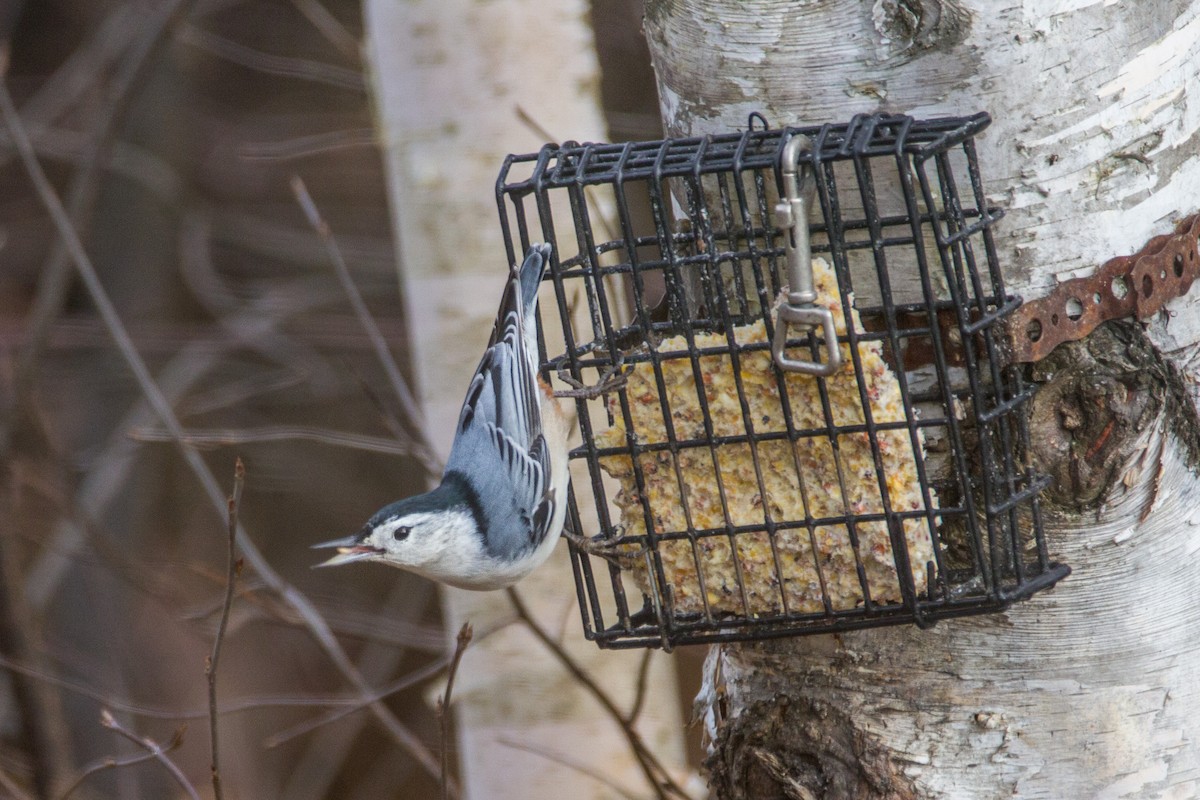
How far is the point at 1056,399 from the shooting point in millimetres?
1911

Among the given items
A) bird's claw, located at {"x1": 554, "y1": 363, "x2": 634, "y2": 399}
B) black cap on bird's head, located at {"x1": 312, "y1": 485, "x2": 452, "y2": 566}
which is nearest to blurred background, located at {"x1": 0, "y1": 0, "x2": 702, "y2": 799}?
black cap on bird's head, located at {"x1": 312, "y1": 485, "x2": 452, "y2": 566}

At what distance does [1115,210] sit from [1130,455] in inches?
14.8

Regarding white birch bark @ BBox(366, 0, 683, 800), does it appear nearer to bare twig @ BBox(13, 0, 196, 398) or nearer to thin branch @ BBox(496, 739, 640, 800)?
thin branch @ BBox(496, 739, 640, 800)

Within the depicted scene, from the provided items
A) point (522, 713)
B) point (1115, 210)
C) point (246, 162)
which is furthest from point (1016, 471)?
point (246, 162)

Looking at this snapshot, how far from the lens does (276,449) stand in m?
8.00

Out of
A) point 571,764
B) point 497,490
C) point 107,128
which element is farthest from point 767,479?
point 107,128

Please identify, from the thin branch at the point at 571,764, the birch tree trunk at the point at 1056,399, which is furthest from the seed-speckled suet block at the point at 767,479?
the thin branch at the point at 571,764

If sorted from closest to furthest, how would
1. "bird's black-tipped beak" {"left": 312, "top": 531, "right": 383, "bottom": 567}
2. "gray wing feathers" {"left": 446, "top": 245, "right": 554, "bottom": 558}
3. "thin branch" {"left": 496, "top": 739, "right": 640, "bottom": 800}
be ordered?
"bird's black-tipped beak" {"left": 312, "top": 531, "right": 383, "bottom": 567} → "gray wing feathers" {"left": 446, "top": 245, "right": 554, "bottom": 558} → "thin branch" {"left": 496, "top": 739, "right": 640, "bottom": 800}

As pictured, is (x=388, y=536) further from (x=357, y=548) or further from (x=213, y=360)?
(x=213, y=360)

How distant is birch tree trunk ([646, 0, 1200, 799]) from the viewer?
73.4 inches

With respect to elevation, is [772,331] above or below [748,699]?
above

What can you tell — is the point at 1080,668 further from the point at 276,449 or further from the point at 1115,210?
the point at 276,449

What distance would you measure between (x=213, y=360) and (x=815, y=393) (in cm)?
496

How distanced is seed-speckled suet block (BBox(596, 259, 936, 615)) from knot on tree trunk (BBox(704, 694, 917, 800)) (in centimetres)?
24
